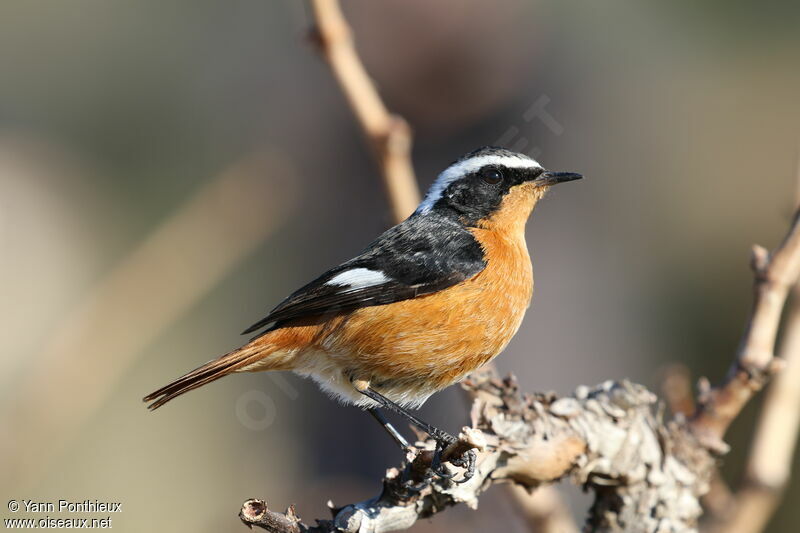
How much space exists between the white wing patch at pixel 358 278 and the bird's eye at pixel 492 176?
3.24 feet

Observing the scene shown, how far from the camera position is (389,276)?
14.2 ft

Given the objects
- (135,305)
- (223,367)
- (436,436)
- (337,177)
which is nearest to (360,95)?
(223,367)

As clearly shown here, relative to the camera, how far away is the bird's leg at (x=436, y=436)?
10.9 feet

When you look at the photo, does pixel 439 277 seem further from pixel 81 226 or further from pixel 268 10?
pixel 268 10

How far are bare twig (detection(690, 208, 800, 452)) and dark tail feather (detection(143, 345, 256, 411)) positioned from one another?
2359mm

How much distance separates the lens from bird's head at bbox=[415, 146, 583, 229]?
4.86 m

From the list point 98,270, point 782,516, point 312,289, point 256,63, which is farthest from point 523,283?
point 256,63

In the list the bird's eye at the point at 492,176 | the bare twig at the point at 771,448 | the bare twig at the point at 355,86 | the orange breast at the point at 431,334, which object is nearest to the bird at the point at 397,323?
the orange breast at the point at 431,334

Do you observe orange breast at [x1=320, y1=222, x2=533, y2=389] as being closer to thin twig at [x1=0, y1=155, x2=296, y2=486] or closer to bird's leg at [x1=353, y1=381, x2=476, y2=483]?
bird's leg at [x1=353, y1=381, x2=476, y2=483]

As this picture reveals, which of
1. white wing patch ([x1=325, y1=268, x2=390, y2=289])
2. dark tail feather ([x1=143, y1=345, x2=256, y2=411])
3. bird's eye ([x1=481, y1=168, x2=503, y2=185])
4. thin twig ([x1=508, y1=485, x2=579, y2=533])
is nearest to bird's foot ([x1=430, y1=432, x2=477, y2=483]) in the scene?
thin twig ([x1=508, y1=485, x2=579, y2=533])

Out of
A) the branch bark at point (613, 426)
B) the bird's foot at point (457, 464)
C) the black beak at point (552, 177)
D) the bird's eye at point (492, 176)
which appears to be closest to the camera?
the bird's foot at point (457, 464)

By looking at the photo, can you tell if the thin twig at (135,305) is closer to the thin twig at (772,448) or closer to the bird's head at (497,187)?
the bird's head at (497,187)

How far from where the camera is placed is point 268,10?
9562 mm

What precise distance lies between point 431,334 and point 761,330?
1.61m
